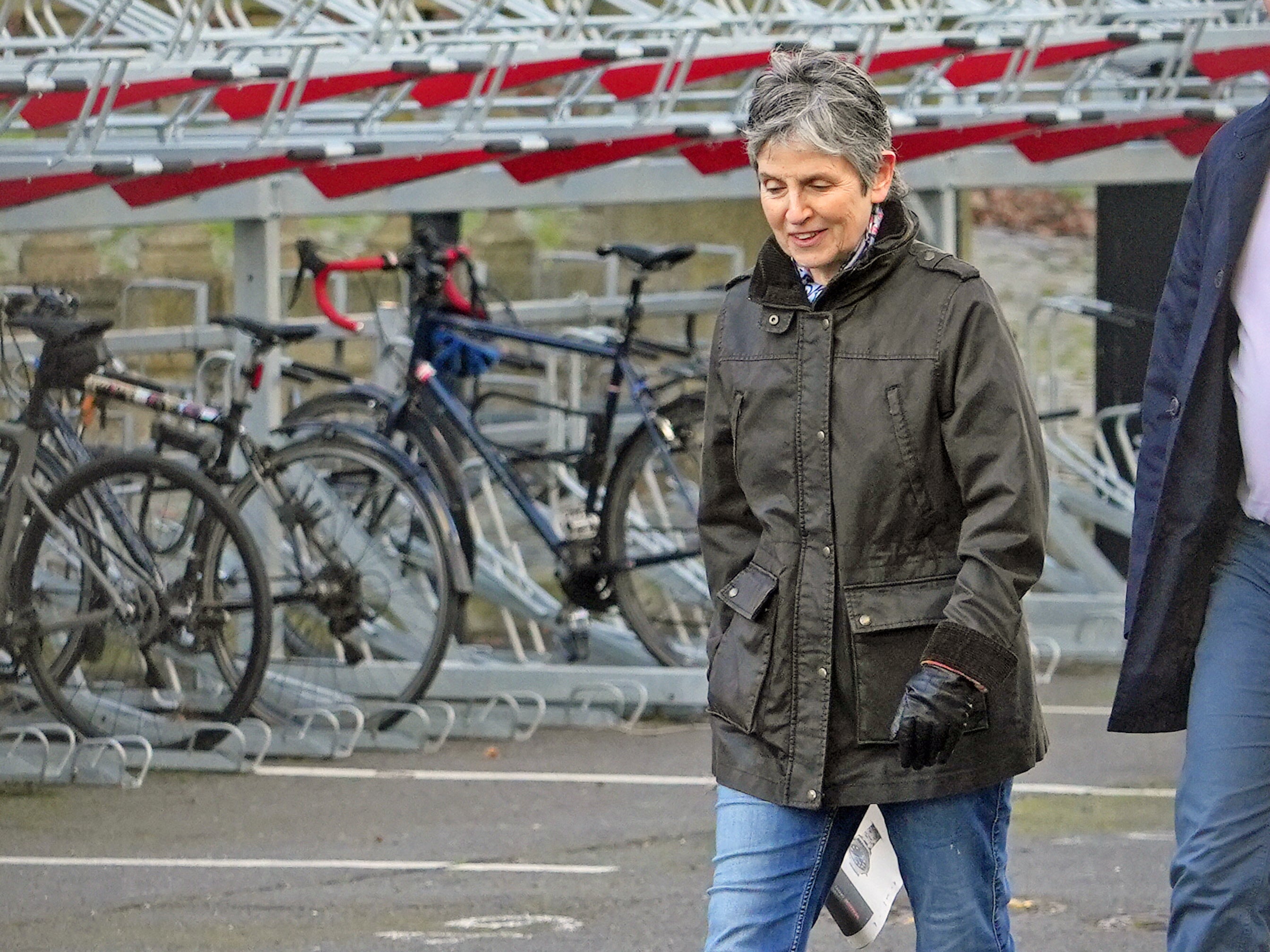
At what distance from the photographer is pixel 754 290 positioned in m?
3.48

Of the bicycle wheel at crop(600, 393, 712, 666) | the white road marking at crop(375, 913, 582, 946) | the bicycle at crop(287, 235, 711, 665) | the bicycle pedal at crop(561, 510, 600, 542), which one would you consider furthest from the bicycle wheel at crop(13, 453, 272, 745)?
the white road marking at crop(375, 913, 582, 946)

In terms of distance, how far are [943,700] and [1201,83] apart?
18.1 feet

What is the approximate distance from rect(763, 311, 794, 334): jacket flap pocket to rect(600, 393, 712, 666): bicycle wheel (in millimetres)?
4278

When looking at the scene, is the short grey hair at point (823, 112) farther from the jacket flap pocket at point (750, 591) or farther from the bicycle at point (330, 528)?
the bicycle at point (330, 528)

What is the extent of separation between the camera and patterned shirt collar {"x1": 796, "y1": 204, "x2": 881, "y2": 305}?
3424mm

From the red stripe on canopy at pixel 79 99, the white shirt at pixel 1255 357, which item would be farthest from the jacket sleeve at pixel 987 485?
the red stripe on canopy at pixel 79 99

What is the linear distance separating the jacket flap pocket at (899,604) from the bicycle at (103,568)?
380cm

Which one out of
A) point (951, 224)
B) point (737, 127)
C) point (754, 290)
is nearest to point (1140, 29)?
point (951, 224)

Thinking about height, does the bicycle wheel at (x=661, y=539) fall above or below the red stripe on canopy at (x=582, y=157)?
below

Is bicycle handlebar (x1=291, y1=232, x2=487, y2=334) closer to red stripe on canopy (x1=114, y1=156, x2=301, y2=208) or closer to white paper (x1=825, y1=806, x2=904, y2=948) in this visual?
red stripe on canopy (x1=114, y1=156, x2=301, y2=208)

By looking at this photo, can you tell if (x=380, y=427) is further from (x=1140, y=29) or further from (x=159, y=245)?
(x=159, y=245)

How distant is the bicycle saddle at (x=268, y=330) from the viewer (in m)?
7.29

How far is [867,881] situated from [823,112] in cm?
105

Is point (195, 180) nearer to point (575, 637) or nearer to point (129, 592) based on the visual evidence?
point (129, 592)
